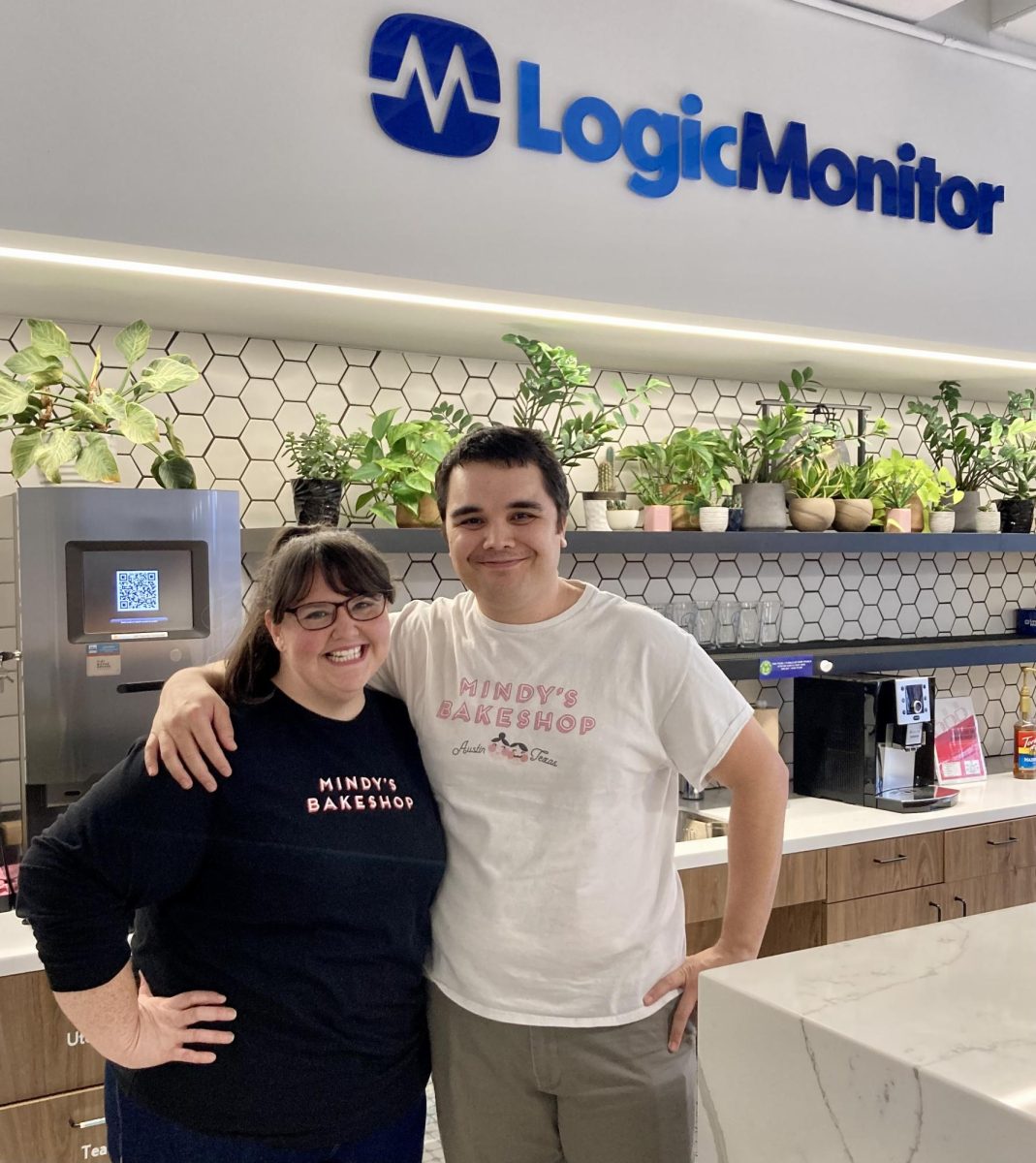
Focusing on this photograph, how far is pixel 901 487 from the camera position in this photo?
3707 millimetres

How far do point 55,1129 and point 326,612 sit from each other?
1.37m

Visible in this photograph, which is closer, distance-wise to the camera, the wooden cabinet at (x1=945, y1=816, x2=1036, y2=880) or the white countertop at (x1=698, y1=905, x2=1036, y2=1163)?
the white countertop at (x1=698, y1=905, x2=1036, y2=1163)

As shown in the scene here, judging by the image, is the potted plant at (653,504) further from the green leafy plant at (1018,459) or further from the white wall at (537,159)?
the green leafy plant at (1018,459)

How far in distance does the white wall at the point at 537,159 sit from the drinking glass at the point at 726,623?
0.98 metres

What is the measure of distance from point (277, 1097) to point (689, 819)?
201 cm

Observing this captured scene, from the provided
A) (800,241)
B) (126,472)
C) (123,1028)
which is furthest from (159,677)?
(800,241)

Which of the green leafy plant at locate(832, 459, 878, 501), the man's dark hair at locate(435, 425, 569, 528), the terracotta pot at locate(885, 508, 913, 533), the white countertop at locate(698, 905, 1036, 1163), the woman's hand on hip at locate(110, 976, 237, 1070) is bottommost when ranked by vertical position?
the woman's hand on hip at locate(110, 976, 237, 1070)

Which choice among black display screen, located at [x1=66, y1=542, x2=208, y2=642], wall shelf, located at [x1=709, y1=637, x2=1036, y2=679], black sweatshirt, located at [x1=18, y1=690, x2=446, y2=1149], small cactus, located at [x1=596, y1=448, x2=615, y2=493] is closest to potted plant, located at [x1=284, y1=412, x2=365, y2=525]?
black display screen, located at [x1=66, y1=542, x2=208, y2=642]

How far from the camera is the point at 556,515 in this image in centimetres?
173

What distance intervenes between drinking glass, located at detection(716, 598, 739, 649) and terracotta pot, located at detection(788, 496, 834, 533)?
0.33 meters

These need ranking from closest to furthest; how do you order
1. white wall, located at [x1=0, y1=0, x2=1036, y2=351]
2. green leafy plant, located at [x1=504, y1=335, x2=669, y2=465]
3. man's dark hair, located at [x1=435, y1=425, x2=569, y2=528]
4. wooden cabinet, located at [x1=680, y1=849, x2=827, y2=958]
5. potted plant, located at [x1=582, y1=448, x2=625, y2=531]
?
man's dark hair, located at [x1=435, y1=425, x2=569, y2=528]
white wall, located at [x1=0, y1=0, x2=1036, y2=351]
wooden cabinet, located at [x1=680, y1=849, x2=827, y2=958]
green leafy plant, located at [x1=504, y1=335, x2=669, y2=465]
potted plant, located at [x1=582, y1=448, x2=625, y2=531]

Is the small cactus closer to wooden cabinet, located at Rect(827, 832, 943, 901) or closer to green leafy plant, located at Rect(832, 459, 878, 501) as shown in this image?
green leafy plant, located at Rect(832, 459, 878, 501)

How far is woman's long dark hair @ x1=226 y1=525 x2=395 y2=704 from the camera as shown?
1527 millimetres

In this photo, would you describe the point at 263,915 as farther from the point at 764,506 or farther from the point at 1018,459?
the point at 1018,459
